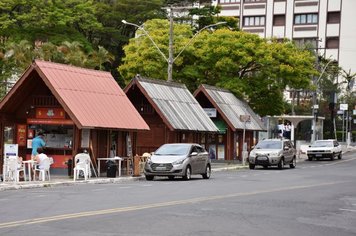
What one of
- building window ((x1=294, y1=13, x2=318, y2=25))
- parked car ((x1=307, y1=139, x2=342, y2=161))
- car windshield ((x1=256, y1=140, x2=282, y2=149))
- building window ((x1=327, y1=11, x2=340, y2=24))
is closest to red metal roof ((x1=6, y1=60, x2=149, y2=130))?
car windshield ((x1=256, y1=140, x2=282, y2=149))

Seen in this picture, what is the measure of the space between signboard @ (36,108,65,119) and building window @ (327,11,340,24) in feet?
259

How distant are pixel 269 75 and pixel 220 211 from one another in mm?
40985

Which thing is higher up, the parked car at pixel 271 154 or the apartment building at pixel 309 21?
the apartment building at pixel 309 21

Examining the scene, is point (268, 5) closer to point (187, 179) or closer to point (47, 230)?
point (187, 179)

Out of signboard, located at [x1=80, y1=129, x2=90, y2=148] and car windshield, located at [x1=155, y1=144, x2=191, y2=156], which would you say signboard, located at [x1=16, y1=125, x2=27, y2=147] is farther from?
car windshield, located at [x1=155, y1=144, x2=191, y2=156]

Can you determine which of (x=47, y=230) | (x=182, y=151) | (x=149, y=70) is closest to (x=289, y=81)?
(x=149, y=70)

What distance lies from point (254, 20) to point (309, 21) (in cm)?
892

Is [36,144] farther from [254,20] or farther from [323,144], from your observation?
[254,20]

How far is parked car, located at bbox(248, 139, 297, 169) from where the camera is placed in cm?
4306

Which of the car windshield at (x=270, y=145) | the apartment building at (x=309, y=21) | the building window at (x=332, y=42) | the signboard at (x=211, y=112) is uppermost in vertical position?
the apartment building at (x=309, y=21)

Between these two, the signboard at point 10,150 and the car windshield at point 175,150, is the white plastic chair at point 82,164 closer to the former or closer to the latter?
the signboard at point 10,150

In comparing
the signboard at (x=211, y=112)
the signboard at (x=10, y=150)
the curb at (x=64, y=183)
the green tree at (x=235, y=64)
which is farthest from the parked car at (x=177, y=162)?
the green tree at (x=235, y=64)

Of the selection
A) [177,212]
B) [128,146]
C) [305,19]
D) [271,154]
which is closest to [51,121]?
[128,146]

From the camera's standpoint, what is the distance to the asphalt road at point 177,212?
13.0 m
